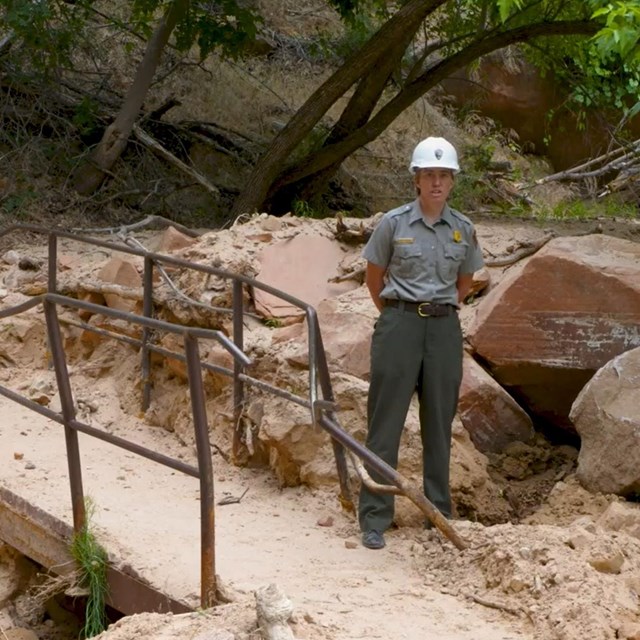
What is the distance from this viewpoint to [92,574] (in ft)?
16.4

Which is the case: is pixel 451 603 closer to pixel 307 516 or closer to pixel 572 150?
pixel 307 516

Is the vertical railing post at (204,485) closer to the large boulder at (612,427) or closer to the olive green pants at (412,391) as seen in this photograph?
the olive green pants at (412,391)

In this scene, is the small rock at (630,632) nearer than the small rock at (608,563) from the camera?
Yes

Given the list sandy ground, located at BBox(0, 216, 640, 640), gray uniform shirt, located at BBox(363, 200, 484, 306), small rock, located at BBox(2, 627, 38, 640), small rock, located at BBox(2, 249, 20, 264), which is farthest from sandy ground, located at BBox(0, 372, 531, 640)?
small rock, located at BBox(2, 249, 20, 264)

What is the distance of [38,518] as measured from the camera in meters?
5.48

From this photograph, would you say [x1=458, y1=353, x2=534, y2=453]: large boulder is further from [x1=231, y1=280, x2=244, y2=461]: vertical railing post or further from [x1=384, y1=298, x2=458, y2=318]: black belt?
[x1=384, y1=298, x2=458, y2=318]: black belt

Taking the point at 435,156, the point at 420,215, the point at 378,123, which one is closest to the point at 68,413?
the point at 420,215

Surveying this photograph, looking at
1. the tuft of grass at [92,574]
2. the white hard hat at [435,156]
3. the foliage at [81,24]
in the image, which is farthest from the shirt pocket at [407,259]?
the foliage at [81,24]

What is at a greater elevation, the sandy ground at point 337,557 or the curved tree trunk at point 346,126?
the curved tree trunk at point 346,126

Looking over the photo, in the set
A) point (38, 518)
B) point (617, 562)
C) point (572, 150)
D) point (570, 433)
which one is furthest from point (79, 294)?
point (572, 150)

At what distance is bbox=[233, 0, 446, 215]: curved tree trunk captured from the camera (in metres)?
9.56

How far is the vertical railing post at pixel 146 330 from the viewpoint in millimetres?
7070

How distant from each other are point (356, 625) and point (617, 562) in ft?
3.57

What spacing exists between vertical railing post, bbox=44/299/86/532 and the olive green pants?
1200 mm
